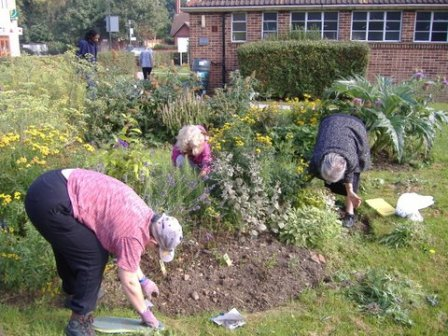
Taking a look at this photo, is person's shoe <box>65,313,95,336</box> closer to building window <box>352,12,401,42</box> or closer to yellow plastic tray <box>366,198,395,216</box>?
yellow plastic tray <box>366,198,395,216</box>

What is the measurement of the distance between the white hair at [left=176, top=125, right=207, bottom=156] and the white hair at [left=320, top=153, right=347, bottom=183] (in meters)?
1.18

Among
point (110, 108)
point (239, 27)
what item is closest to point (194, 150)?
point (110, 108)

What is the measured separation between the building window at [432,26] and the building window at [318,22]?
2695 mm

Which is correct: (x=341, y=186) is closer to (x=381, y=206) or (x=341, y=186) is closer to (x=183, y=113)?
(x=381, y=206)

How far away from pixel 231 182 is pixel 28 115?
2473mm

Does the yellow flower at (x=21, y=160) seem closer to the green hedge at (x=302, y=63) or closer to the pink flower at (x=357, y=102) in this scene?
the pink flower at (x=357, y=102)

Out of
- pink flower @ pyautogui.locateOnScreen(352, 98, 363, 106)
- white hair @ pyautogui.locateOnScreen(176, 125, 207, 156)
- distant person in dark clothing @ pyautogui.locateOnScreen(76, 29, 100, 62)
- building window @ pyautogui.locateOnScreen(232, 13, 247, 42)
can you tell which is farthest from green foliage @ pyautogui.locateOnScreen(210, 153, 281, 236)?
building window @ pyautogui.locateOnScreen(232, 13, 247, 42)

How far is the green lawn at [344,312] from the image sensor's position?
3207 mm

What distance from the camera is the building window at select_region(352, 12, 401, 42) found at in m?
16.4

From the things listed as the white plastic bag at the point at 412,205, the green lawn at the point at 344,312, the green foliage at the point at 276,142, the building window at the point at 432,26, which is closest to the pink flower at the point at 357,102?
the green foliage at the point at 276,142

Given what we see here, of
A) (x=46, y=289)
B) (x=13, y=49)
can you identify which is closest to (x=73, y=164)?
(x=46, y=289)

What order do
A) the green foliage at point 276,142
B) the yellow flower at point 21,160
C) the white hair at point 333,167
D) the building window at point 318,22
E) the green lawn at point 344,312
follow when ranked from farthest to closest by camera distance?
the building window at point 318,22 → the green foliage at point 276,142 → the white hair at point 333,167 → the yellow flower at point 21,160 → the green lawn at point 344,312

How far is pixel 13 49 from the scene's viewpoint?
35312mm

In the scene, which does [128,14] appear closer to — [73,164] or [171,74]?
[171,74]
